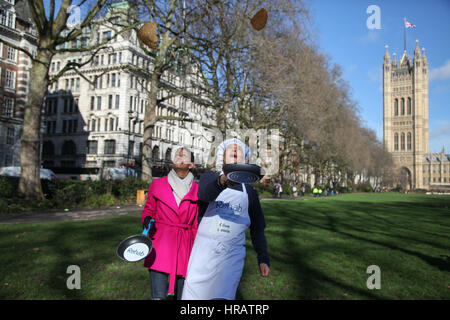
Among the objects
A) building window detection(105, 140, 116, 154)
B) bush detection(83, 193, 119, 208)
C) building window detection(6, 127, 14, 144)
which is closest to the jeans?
bush detection(83, 193, 119, 208)

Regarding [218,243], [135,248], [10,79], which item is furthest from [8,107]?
[218,243]

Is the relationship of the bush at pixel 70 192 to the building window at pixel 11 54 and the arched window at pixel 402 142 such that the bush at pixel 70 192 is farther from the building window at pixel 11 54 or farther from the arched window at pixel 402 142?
the arched window at pixel 402 142

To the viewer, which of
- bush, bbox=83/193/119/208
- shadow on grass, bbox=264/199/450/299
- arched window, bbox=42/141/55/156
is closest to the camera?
shadow on grass, bbox=264/199/450/299

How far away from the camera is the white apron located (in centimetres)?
298

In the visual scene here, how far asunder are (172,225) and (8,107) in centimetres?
4535

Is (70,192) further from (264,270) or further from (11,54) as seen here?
(11,54)

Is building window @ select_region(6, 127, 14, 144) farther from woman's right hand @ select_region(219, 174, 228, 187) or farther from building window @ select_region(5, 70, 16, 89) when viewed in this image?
woman's right hand @ select_region(219, 174, 228, 187)

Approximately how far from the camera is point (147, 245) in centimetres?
332

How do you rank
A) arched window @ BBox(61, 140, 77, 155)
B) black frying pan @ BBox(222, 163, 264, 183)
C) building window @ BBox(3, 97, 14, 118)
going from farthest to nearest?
arched window @ BBox(61, 140, 77, 155), building window @ BBox(3, 97, 14, 118), black frying pan @ BBox(222, 163, 264, 183)

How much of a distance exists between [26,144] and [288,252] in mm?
12794

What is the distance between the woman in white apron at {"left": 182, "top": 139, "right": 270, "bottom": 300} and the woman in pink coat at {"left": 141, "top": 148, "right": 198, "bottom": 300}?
0.49 meters

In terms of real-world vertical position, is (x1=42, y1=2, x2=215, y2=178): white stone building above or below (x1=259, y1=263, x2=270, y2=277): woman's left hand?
above

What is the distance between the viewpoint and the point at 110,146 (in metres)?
58.3

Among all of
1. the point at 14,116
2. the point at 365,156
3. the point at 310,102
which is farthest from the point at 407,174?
the point at 14,116
